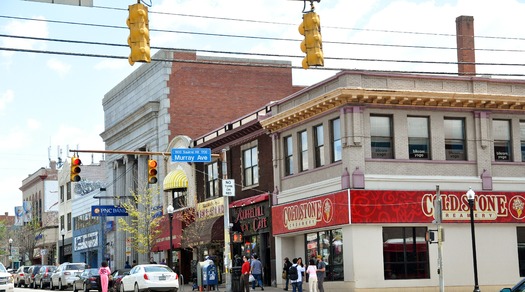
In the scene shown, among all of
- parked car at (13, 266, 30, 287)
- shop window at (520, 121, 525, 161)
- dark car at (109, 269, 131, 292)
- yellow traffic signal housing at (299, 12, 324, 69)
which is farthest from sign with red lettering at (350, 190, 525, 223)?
parked car at (13, 266, 30, 287)

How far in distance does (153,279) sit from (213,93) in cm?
2445

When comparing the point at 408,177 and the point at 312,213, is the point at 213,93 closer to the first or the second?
the point at 312,213

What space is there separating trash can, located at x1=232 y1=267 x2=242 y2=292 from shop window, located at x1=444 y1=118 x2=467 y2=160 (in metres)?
10.3

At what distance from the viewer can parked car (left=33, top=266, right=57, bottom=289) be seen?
190ft

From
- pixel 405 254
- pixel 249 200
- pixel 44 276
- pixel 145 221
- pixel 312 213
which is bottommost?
pixel 44 276

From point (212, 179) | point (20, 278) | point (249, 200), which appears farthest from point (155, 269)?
point (20, 278)

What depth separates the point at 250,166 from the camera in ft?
152

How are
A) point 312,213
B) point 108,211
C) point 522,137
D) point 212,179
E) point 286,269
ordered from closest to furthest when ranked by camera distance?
1. point 312,213
2. point 522,137
3. point 286,269
4. point 212,179
5. point 108,211

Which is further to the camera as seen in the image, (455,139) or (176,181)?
(176,181)

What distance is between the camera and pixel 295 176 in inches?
1630

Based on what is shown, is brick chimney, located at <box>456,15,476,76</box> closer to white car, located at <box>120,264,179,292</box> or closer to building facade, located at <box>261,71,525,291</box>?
building facade, located at <box>261,71,525,291</box>

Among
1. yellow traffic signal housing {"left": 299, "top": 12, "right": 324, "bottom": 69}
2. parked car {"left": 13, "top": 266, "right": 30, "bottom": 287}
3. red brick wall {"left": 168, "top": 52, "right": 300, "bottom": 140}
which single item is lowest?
parked car {"left": 13, "top": 266, "right": 30, "bottom": 287}

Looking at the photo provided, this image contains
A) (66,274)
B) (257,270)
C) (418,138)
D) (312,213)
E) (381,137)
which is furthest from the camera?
(66,274)

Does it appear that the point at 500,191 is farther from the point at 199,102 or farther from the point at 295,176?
the point at 199,102
